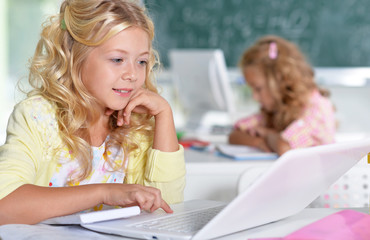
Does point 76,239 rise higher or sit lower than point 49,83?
lower

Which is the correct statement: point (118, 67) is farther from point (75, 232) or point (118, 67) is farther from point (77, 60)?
point (75, 232)

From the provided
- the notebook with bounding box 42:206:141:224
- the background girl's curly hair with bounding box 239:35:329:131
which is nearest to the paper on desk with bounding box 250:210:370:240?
the notebook with bounding box 42:206:141:224

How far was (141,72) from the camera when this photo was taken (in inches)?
53.5

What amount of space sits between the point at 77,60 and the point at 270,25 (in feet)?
9.21

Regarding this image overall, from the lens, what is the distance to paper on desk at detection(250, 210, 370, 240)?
2.85 feet

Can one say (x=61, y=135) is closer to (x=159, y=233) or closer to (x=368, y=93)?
(x=159, y=233)

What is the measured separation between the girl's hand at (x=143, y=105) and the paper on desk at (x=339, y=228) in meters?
0.56

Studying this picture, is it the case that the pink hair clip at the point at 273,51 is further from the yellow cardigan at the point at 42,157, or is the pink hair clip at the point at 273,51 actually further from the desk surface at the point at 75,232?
the desk surface at the point at 75,232

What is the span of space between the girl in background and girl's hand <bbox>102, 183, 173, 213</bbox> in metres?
1.32

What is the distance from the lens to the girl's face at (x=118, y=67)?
4.36 ft

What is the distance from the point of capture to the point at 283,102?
8.90 ft

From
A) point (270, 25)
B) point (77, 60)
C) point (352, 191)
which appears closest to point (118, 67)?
point (77, 60)

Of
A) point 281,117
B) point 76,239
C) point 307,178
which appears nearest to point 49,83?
point 76,239

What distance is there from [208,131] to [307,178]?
7.77 feet
